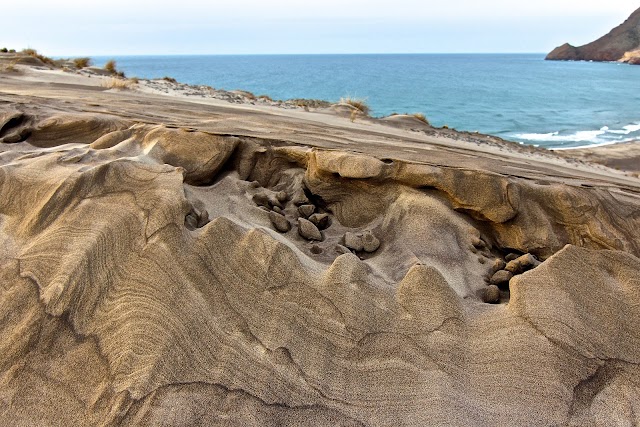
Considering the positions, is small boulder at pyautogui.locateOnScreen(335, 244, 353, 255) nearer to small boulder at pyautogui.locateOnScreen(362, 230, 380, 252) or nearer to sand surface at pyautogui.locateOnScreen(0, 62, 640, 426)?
sand surface at pyautogui.locateOnScreen(0, 62, 640, 426)

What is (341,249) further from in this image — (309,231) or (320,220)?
(320,220)

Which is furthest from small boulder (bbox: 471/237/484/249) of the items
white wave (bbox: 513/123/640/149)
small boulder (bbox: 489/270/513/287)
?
white wave (bbox: 513/123/640/149)

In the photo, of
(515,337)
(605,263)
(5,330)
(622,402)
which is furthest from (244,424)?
(605,263)

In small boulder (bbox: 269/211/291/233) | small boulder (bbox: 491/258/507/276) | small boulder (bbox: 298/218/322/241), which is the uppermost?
small boulder (bbox: 269/211/291/233)

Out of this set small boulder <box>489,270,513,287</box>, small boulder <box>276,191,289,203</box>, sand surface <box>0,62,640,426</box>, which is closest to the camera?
sand surface <box>0,62,640,426</box>

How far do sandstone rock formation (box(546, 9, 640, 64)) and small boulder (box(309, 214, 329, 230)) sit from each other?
90.8 metres

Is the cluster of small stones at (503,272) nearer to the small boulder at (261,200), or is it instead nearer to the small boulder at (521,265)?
the small boulder at (521,265)

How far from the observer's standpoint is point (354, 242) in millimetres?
2656

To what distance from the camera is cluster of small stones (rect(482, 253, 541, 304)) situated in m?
2.25

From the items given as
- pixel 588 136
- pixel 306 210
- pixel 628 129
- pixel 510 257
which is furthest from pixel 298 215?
pixel 628 129

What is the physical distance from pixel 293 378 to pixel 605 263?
71.5 inches

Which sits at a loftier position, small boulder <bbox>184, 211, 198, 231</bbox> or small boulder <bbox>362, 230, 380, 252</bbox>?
small boulder <bbox>184, 211, 198, 231</bbox>

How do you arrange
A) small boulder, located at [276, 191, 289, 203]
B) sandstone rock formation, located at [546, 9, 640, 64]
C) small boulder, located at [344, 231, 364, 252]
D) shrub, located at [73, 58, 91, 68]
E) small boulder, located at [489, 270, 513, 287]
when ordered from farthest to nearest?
sandstone rock formation, located at [546, 9, 640, 64]
shrub, located at [73, 58, 91, 68]
small boulder, located at [276, 191, 289, 203]
small boulder, located at [344, 231, 364, 252]
small boulder, located at [489, 270, 513, 287]

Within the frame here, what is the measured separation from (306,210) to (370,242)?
0.56 meters
